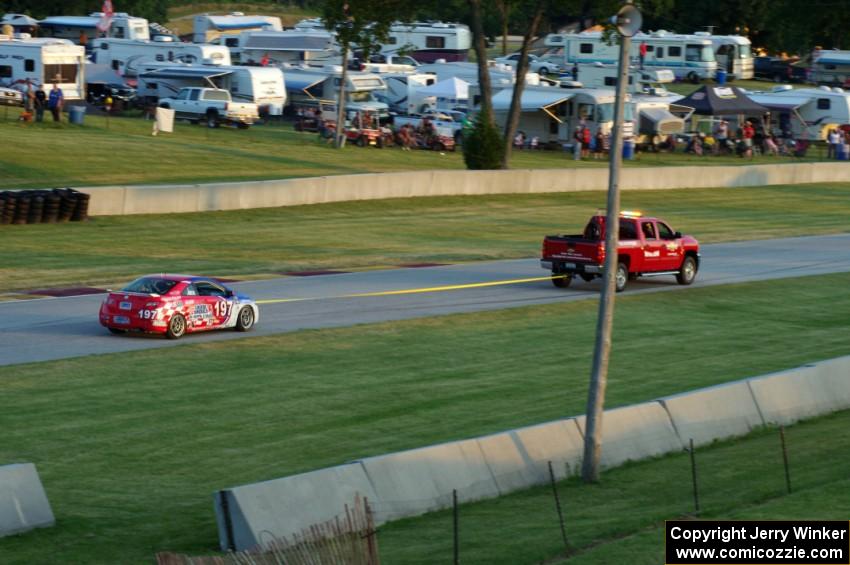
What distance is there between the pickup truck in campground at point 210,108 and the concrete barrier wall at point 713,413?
51.5 m

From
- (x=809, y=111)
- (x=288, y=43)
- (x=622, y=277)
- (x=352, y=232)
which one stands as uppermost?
(x=288, y=43)

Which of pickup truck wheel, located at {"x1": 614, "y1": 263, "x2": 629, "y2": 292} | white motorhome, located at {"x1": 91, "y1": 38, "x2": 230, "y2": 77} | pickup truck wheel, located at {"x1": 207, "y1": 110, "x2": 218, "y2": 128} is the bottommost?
pickup truck wheel, located at {"x1": 614, "y1": 263, "x2": 629, "y2": 292}

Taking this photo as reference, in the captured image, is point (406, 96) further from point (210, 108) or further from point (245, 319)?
point (245, 319)

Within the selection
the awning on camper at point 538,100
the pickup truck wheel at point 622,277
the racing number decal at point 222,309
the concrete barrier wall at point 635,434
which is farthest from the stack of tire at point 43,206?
the awning on camper at point 538,100

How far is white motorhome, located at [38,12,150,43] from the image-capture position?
316 feet

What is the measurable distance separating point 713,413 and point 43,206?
24230mm

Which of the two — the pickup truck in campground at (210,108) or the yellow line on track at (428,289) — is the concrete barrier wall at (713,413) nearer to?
the yellow line on track at (428,289)

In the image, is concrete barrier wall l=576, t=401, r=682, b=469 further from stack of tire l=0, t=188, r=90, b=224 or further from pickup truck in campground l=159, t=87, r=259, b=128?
pickup truck in campground l=159, t=87, r=259, b=128

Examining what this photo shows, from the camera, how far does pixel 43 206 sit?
39.6 metres

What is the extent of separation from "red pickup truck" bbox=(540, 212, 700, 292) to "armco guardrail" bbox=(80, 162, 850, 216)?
13920 millimetres

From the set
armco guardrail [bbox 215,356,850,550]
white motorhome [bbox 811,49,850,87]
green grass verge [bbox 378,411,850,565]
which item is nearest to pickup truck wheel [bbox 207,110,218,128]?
armco guardrail [bbox 215,356,850,550]

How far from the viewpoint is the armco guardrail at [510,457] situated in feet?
47.8

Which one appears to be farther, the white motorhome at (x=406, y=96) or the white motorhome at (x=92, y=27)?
the white motorhome at (x=92, y=27)

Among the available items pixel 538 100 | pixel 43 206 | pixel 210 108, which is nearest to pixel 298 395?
pixel 43 206
